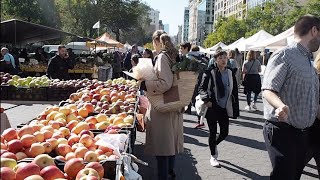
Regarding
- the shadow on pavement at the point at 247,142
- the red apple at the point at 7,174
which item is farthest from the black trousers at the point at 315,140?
the red apple at the point at 7,174

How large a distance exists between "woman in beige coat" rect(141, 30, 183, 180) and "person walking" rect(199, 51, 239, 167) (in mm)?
1343

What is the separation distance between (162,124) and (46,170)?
6.38 ft

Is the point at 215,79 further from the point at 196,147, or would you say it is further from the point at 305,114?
the point at 305,114

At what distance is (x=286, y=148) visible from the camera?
307 cm

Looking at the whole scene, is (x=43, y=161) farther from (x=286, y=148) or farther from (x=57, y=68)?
(x=57, y=68)

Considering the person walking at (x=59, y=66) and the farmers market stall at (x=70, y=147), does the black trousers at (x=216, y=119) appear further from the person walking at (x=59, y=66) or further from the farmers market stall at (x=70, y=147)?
the person walking at (x=59, y=66)

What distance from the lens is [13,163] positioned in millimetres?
2328

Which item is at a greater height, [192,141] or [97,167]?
[97,167]

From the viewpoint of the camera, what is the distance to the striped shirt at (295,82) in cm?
300

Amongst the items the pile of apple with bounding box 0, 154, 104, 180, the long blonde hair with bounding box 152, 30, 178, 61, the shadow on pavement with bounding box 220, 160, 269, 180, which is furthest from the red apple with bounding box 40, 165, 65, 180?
the shadow on pavement with bounding box 220, 160, 269, 180

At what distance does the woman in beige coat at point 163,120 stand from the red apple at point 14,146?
1.52 meters

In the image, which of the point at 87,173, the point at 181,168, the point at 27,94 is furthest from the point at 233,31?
the point at 87,173

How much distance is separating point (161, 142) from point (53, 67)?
19.0 ft

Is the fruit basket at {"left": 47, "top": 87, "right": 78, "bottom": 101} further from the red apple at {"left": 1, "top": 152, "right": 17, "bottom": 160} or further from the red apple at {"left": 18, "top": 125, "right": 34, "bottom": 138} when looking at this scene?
the red apple at {"left": 1, "top": 152, "right": 17, "bottom": 160}
